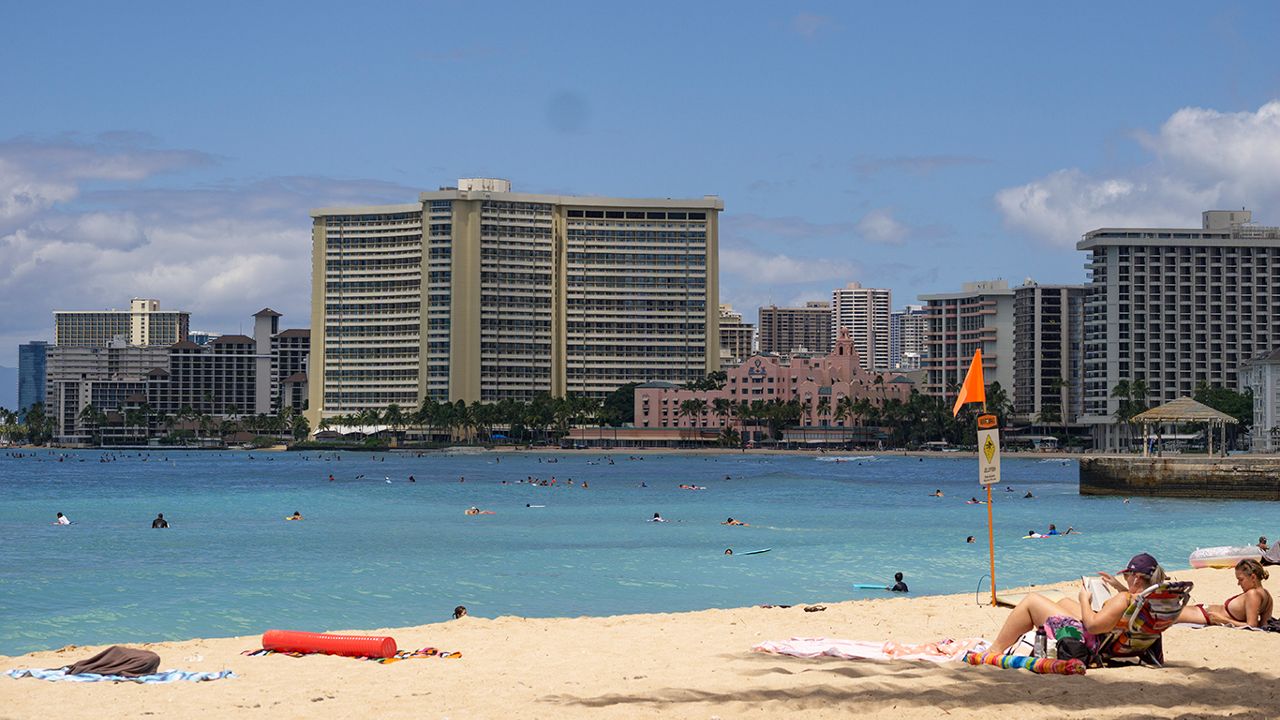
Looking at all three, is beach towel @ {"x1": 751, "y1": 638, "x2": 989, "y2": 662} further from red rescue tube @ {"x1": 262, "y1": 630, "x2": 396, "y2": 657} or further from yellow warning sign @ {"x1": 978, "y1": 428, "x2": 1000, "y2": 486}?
red rescue tube @ {"x1": 262, "y1": 630, "x2": 396, "y2": 657}

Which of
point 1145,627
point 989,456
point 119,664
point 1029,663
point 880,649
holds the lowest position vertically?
point 119,664

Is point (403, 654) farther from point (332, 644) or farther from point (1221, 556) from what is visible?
point (1221, 556)

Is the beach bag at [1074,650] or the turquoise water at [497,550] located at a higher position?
the beach bag at [1074,650]

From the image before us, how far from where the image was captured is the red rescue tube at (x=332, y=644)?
16.9 m

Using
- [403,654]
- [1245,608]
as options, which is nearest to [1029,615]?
[1245,608]

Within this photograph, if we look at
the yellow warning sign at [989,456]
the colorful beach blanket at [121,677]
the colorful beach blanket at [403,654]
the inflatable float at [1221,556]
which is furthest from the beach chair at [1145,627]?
the inflatable float at [1221,556]

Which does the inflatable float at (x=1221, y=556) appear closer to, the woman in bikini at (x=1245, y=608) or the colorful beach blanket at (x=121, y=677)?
the woman in bikini at (x=1245, y=608)

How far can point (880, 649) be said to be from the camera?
1594cm

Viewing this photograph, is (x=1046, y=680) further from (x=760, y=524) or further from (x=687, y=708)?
(x=760, y=524)

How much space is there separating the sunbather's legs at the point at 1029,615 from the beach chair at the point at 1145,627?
0.46m

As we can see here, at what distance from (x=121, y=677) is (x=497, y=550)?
26.7m

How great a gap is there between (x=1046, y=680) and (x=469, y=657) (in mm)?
6876

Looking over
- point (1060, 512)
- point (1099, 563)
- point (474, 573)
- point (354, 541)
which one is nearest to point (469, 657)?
point (474, 573)

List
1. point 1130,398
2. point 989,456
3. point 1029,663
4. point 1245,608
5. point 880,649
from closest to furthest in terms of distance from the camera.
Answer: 1. point 1029,663
2. point 880,649
3. point 1245,608
4. point 989,456
5. point 1130,398
